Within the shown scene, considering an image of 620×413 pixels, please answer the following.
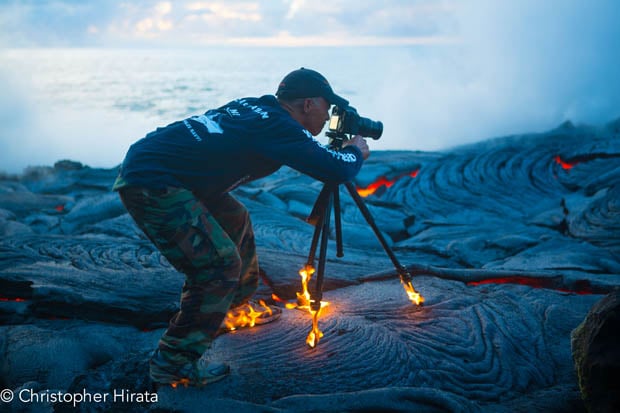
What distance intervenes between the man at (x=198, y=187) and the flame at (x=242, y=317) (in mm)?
638

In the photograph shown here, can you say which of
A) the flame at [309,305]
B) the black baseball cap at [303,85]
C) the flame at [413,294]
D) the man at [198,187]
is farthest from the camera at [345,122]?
the flame at [413,294]

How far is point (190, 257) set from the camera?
236 centimetres

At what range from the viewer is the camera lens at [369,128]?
2.92 metres

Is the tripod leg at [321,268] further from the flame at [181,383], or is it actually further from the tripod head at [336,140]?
the flame at [181,383]

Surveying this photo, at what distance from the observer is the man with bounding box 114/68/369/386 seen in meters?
2.35

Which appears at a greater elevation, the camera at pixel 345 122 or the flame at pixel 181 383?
the camera at pixel 345 122

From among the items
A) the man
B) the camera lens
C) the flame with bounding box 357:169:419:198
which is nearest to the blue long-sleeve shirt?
the man

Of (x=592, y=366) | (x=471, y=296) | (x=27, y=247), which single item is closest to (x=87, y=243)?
(x=27, y=247)

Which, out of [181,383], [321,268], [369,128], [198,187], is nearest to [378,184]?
[369,128]

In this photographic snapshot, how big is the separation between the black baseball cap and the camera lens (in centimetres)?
35

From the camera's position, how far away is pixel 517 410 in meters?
2.35

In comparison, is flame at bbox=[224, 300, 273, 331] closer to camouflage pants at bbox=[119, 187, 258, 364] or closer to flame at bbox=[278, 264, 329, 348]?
flame at bbox=[278, 264, 329, 348]

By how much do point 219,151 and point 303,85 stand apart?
0.60m

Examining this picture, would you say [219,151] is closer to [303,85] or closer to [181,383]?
[303,85]
